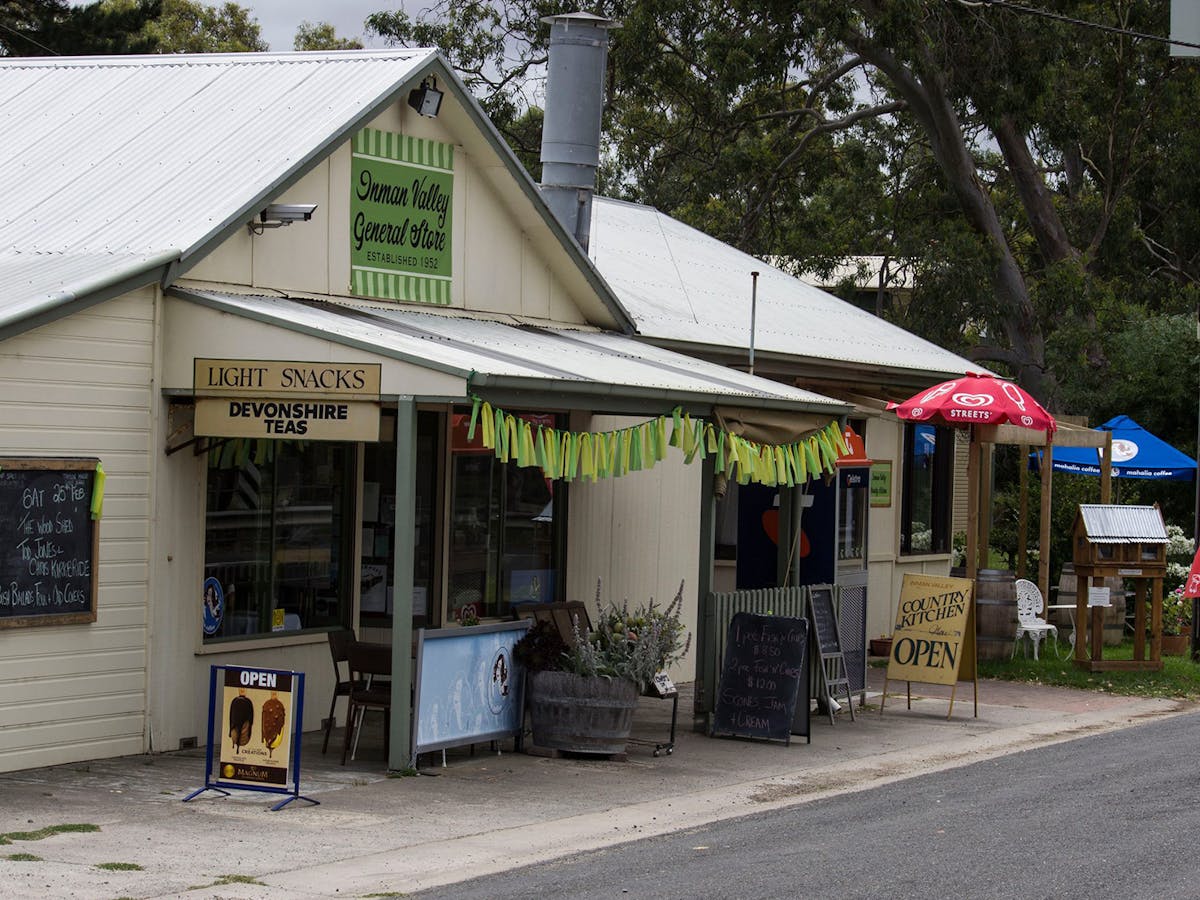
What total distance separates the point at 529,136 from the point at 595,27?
14.6m

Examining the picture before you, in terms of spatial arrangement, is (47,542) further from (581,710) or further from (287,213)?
(581,710)

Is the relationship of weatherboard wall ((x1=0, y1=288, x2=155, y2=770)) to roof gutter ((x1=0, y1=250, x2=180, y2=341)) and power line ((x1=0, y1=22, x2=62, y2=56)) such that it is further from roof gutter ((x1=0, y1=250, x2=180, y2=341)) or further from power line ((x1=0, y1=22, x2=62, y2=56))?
power line ((x1=0, y1=22, x2=62, y2=56))

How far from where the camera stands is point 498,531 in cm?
1372

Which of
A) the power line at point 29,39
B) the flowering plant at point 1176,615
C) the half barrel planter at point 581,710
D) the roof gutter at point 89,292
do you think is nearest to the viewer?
the roof gutter at point 89,292

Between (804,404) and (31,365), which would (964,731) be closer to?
(804,404)

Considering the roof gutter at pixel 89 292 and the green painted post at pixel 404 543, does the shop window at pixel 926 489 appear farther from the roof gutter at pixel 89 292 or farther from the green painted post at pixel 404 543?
the roof gutter at pixel 89 292

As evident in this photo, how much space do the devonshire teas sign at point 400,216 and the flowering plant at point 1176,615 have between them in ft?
33.5

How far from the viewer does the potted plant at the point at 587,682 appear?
1114cm

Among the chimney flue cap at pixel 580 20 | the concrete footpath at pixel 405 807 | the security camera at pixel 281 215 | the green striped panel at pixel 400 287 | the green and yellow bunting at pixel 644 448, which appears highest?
the chimney flue cap at pixel 580 20

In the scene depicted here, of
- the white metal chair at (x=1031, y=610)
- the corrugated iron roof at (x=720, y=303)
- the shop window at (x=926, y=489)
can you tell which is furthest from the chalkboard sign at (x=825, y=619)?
the shop window at (x=926, y=489)

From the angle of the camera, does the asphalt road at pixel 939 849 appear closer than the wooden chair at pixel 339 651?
Yes

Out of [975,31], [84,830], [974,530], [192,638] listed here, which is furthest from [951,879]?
[975,31]

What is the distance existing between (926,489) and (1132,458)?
372 centimetres

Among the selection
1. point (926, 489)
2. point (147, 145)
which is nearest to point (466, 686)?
point (147, 145)
